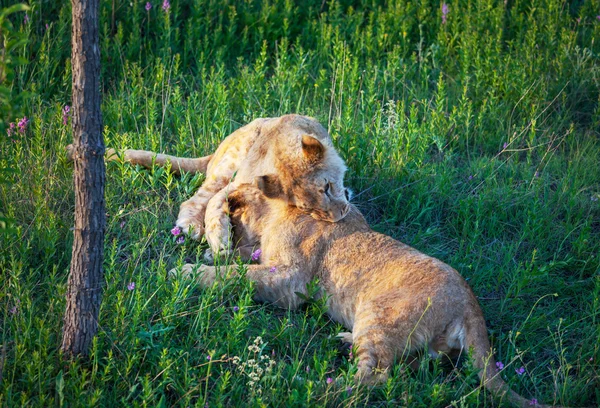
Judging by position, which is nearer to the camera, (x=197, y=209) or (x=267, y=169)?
(x=267, y=169)

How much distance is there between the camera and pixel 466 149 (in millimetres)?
6406

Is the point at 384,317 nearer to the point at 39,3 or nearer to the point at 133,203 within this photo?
the point at 133,203

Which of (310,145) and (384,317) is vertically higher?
(310,145)

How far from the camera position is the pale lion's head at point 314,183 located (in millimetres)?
4730

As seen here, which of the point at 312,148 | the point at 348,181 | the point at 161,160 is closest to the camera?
the point at 312,148

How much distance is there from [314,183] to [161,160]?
135 cm

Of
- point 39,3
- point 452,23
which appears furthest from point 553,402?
point 39,3

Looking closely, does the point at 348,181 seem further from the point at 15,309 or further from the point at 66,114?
the point at 15,309

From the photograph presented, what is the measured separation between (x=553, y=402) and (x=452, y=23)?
→ 4.76 m

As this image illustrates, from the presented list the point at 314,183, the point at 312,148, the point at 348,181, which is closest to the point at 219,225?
the point at 314,183

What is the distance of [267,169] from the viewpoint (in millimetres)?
4910

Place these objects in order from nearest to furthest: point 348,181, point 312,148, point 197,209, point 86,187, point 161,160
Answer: point 86,187 < point 312,148 < point 197,209 < point 161,160 < point 348,181

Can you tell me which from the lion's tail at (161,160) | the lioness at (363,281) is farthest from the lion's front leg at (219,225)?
the lion's tail at (161,160)

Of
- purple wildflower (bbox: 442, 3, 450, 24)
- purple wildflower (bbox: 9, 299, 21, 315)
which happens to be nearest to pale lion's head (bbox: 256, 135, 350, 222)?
purple wildflower (bbox: 9, 299, 21, 315)
